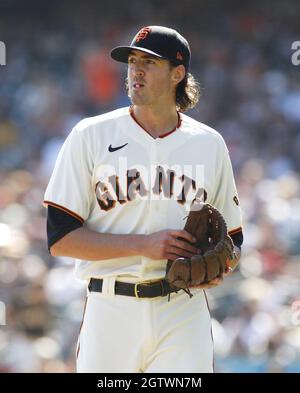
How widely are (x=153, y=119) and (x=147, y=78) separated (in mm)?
171

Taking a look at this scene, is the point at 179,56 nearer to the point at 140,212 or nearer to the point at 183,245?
the point at 140,212

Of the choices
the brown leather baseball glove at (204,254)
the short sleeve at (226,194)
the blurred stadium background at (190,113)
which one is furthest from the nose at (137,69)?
the blurred stadium background at (190,113)

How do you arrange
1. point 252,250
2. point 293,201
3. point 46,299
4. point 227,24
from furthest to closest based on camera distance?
point 227,24 → point 293,201 → point 252,250 → point 46,299

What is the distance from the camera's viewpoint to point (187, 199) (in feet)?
11.7

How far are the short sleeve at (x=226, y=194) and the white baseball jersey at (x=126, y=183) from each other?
7 centimetres

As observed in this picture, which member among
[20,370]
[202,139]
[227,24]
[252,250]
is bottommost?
[20,370]

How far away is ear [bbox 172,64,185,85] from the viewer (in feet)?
12.3

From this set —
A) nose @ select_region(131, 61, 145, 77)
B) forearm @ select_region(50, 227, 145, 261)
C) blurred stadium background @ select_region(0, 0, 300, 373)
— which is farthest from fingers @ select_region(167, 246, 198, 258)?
blurred stadium background @ select_region(0, 0, 300, 373)

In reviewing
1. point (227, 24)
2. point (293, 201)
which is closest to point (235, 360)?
point (293, 201)

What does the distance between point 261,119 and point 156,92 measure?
289 inches

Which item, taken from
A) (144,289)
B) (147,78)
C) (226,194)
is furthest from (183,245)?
(147,78)

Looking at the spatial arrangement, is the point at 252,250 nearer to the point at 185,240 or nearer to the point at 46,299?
the point at 46,299

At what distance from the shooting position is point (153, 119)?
3.70m

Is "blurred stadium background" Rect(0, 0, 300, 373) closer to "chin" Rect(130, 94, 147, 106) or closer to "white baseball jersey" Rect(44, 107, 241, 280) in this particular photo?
"white baseball jersey" Rect(44, 107, 241, 280)
